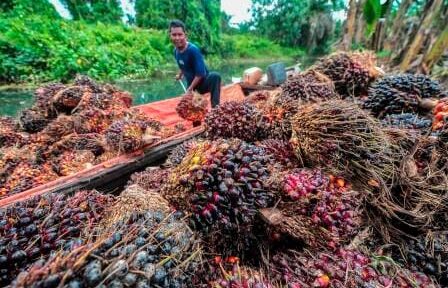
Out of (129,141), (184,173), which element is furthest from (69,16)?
(184,173)

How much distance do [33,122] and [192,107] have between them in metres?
1.42

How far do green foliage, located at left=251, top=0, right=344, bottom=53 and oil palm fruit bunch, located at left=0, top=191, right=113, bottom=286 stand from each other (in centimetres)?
3027

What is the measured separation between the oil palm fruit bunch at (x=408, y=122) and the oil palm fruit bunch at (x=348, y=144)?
0.33 m

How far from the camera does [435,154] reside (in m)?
1.46

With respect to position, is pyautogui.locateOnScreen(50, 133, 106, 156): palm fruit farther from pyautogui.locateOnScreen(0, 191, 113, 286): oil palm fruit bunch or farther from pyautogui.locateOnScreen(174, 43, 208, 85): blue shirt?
pyautogui.locateOnScreen(174, 43, 208, 85): blue shirt

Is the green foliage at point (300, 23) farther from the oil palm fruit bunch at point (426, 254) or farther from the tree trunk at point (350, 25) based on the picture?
the oil palm fruit bunch at point (426, 254)

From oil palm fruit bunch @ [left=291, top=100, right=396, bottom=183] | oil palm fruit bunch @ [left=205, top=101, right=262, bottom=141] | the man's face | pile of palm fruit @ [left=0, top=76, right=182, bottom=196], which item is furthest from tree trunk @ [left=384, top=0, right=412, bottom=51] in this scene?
pile of palm fruit @ [left=0, top=76, right=182, bottom=196]

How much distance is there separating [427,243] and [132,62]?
12006 mm

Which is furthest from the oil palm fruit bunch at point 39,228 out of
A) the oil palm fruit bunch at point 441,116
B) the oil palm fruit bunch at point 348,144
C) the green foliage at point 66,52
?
the green foliage at point 66,52

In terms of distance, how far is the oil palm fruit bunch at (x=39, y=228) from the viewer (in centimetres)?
85

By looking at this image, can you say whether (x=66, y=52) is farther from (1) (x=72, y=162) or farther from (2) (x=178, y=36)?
(1) (x=72, y=162)

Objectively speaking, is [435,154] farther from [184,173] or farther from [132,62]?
[132,62]

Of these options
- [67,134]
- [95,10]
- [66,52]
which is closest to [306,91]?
[67,134]

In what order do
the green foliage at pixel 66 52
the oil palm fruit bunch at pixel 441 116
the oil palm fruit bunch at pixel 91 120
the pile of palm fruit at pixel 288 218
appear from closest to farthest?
the pile of palm fruit at pixel 288 218, the oil palm fruit bunch at pixel 441 116, the oil palm fruit bunch at pixel 91 120, the green foliage at pixel 66 52
